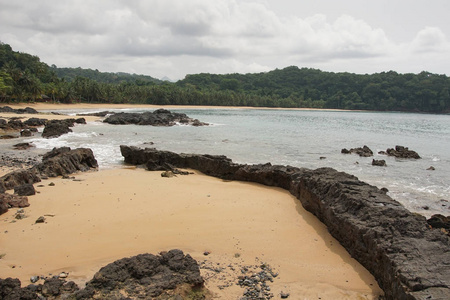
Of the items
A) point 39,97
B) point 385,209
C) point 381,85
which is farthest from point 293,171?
point 381,85

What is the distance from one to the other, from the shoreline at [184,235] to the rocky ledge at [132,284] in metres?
0.40

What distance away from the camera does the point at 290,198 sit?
10234 mm

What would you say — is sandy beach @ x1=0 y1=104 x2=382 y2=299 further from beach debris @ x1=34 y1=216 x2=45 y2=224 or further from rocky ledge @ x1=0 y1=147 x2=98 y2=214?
rocky ledge @ x1=0 y1=147 x2=98 y2=214

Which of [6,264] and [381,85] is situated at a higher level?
[381,85]

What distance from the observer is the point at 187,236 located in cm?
684

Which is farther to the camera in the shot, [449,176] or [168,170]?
[449,176]

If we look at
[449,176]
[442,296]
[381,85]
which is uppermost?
[381,85]

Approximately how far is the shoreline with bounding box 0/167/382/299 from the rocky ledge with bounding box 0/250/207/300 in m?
0.40

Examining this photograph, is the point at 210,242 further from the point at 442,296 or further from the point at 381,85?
the point at 381,85

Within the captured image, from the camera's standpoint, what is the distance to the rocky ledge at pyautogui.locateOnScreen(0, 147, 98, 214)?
8359 mm

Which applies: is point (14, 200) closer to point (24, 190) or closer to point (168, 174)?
point (24, 190)

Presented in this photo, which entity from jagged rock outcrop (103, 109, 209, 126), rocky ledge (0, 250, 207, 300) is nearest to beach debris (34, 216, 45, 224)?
rocky ledge (0, 250, 207, 300)

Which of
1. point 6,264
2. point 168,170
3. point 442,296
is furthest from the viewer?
point 168,170

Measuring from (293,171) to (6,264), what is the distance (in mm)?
8626
